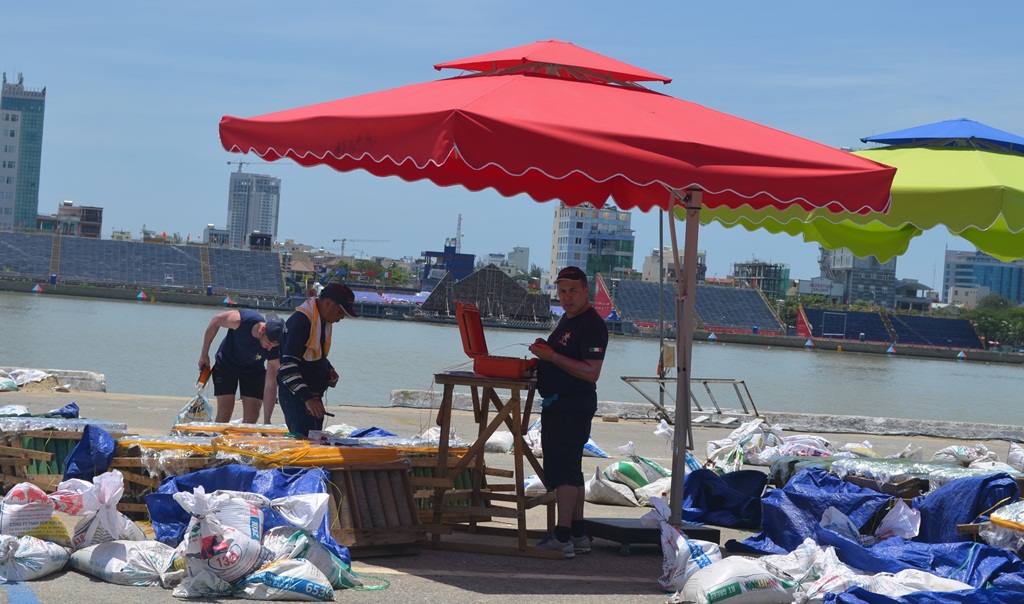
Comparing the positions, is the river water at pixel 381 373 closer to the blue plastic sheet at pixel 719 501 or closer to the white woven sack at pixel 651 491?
the white woven sack at pixel 651 491

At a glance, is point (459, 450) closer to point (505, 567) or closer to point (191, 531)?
point (505, 567)

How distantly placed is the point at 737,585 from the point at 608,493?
9.59 ft

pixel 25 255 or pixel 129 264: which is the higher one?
pixel 25 255

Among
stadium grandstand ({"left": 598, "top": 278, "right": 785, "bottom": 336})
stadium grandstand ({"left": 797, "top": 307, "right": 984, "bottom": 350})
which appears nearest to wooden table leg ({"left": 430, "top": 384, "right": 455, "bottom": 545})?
stadium grandstand ({"left": 598, "top": 278, "right": 785, "bottom": 336})

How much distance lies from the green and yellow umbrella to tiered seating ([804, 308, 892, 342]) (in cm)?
12899

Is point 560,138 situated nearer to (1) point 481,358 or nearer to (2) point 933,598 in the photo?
(1) point 481,358

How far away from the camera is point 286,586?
4816 mm

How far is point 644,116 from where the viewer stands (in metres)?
5.96

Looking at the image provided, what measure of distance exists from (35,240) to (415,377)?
10469 cm

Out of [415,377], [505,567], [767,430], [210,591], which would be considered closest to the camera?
[210,591]

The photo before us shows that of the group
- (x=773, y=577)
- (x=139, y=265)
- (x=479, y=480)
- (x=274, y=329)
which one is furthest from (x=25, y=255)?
(x=773, y=577)

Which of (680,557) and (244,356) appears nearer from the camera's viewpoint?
(680,557)

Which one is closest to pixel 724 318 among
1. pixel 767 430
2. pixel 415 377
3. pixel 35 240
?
pixel 35 240

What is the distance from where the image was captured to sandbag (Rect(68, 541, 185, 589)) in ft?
16.1
